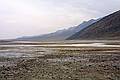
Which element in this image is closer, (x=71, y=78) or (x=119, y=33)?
(x=71, y=78)

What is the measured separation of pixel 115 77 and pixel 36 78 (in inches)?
191

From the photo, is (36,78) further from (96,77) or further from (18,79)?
(96,77)

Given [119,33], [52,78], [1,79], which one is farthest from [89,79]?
[119,33]

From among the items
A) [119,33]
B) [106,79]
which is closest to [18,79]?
[106,79]

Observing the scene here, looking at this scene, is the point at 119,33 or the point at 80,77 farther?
the point at 119,33

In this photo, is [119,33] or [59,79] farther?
[119,33]

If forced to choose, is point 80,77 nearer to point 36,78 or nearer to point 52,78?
point 52,78

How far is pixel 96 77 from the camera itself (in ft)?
52.1

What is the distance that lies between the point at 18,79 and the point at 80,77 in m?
3.80

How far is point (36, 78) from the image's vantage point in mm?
15547

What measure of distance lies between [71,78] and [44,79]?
1660 mm

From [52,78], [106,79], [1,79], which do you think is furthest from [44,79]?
[106,79]

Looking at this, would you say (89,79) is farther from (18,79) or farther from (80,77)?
(18,79)

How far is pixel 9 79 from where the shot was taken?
15.4m
